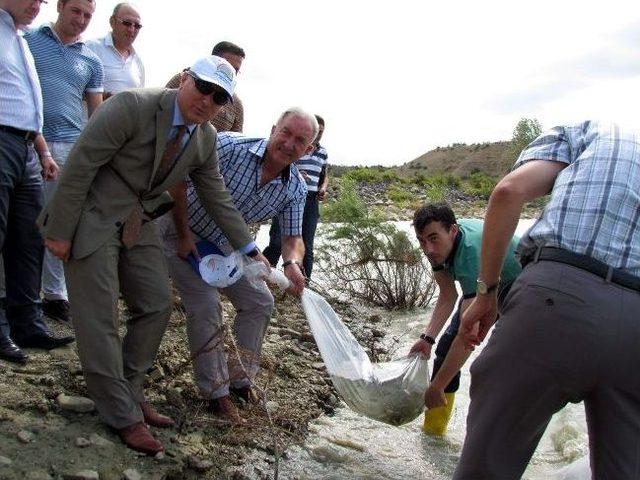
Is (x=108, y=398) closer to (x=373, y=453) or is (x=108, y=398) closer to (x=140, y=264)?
(x=140, y=264)

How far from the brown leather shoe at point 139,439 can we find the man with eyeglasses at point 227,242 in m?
0.54

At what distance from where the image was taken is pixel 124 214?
3.15 meters

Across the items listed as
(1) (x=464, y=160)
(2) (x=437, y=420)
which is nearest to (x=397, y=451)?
(2) (x=437, y=420)

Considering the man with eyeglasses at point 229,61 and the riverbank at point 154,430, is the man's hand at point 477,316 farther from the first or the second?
the man with eyeglasses at point 229,61

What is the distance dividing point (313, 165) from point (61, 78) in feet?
9.43

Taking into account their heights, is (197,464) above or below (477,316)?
below

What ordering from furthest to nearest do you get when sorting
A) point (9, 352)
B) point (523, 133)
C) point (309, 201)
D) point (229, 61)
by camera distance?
point (523, 133) < point (309, 201) < point (229, 61) < point (9, 352)

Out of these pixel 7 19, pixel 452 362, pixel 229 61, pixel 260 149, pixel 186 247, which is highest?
pixel 229 61

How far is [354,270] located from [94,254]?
5952mm

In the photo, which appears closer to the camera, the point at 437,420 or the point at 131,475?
the point at 131,475

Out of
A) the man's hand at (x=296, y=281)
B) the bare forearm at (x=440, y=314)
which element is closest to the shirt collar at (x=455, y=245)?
the bare forearm at (x=440, y=314)

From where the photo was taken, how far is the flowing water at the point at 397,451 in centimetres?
383

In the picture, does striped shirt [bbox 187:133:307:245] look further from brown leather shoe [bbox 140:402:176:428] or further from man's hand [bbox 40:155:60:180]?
brown leather shoe [bbox 140:402:176:428]

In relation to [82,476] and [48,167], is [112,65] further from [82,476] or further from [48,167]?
[82,476]
